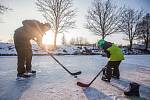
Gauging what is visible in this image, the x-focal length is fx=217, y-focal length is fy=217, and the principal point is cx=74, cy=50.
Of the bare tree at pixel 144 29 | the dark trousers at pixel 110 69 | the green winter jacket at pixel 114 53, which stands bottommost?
the dark trousers at pixel 110 69

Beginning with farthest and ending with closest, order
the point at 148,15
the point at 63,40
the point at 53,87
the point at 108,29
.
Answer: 1. the point at 63,40
2. the point at 148,15
3. the point at 108,29
4. the point at 53,87

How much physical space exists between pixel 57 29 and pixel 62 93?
74.5 feet

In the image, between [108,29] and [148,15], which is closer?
[108,29]

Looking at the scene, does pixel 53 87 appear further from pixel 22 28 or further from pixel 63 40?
pixel 63 40

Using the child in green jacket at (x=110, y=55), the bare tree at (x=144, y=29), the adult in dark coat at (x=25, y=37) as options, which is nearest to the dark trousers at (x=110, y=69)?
the child in green jacket at (x=110, y=55)

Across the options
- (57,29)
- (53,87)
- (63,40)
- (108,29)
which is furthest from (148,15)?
(53,87)

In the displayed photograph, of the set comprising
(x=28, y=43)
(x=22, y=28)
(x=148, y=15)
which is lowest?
(x=28, y=43)

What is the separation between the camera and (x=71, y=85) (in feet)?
16.1

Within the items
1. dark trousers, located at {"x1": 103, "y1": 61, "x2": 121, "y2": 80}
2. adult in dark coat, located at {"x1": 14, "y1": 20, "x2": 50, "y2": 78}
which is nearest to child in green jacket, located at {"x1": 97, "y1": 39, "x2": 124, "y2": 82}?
dark trousers, located at {"x1": 103, "y1": 61, "x2": 121, "y2": 80}

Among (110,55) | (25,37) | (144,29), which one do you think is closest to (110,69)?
(110,55)

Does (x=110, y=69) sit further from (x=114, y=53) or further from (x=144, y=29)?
(x=144, y=29)

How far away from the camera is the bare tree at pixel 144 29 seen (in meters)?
38.3

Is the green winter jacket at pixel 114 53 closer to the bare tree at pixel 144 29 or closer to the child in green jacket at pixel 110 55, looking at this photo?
the child in green jacket at pixel 110 55

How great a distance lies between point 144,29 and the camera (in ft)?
130
